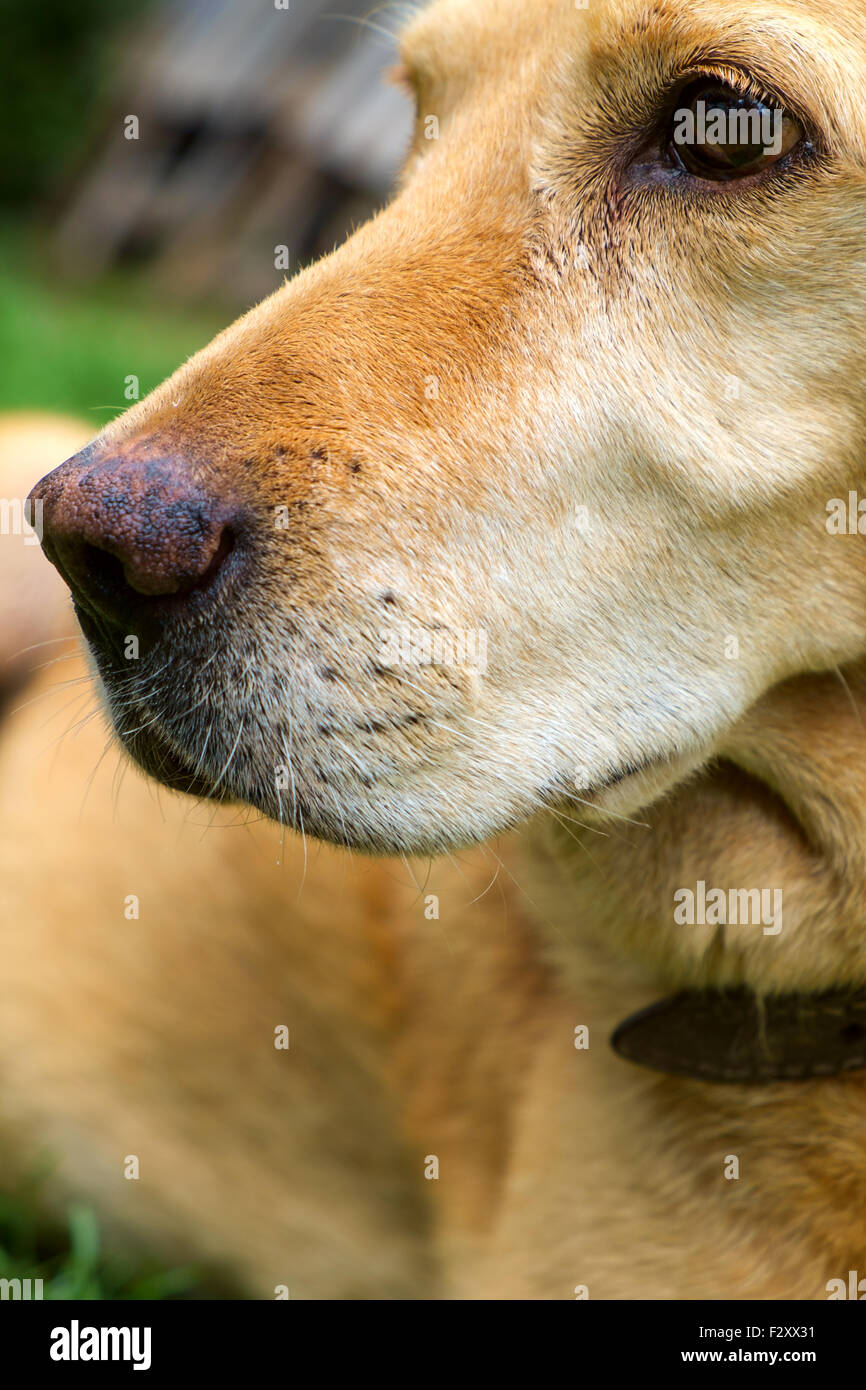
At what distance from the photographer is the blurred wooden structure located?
1105cm

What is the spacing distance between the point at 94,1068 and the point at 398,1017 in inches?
35.8

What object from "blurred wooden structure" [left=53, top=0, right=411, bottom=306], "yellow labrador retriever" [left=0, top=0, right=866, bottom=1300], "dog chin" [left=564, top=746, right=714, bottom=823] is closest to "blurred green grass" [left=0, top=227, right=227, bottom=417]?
"blurred wooden structure" [left=53, top=0, right=411, bottom=306]

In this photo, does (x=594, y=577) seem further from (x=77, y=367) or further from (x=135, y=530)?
(x=77, y=367)

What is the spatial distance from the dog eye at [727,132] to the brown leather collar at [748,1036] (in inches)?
53.2

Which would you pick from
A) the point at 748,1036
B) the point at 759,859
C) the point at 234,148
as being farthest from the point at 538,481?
the point at 234,148

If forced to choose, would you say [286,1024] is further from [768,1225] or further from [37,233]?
[37,233]

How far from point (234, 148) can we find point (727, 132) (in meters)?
11.1

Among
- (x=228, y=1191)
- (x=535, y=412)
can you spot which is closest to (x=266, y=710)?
(x=535, y=412)

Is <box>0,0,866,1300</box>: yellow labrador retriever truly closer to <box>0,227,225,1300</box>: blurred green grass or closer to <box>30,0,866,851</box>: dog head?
<box>30,0,866,851</box>: dog head

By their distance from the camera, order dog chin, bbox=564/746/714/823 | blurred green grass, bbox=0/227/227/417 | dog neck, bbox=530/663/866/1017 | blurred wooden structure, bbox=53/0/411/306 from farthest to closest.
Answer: blurred wooden structure, bbox=53/0/411/306 → blurred green grass, bbox=0/227/227/417 → dog neck, bbox=530/663/866/1017 → dog chin, bbox=564/746/714/823

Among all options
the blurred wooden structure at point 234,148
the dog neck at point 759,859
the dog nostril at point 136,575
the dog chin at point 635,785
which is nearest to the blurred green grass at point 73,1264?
the dog neck at point 759,859

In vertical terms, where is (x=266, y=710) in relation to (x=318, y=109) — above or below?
below

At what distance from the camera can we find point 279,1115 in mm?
3268

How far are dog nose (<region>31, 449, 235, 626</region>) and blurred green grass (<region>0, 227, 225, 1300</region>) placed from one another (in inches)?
15.4
